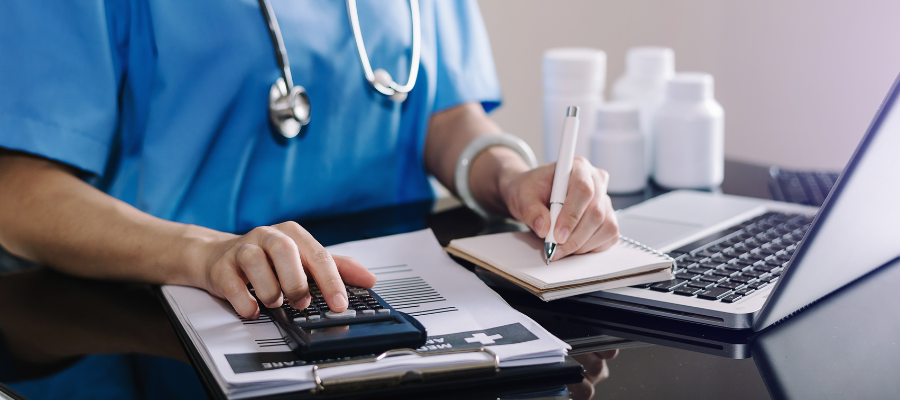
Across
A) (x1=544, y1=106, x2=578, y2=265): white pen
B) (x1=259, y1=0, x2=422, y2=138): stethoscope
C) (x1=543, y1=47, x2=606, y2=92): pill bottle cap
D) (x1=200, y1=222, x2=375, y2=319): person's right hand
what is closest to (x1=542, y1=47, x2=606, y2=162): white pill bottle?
(x1=543, y1=47, x2=606, y2=92): pill bottle cap

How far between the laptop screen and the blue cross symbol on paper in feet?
0.65

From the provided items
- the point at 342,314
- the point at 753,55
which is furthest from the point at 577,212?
the point at 753,55

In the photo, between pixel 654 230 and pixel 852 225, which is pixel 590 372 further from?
pixel 654 230

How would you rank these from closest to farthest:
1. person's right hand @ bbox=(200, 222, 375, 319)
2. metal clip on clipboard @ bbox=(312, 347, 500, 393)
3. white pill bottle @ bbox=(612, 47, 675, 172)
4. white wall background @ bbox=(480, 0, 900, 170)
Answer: metal clip on clipboard @ bbox=(312, 347, 500, 393), person's right hand @ bbox=(200, 222, 375, 319), white pill bottle @ bbox=(612, 47, 675, 172), white wall background @ bbox=(480, 0, 900, 170)

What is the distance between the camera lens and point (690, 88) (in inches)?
38.6

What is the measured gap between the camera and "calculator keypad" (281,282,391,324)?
0.49 m

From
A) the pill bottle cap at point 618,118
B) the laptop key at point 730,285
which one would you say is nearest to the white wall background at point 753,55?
the pill bottle cap at point 618,118

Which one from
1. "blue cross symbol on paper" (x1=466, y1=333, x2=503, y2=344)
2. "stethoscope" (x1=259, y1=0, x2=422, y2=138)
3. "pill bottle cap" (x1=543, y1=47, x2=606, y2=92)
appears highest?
"stethoscope" (x1=259, y1=0, x2=422, y2=138)

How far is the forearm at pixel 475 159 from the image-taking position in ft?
2.93

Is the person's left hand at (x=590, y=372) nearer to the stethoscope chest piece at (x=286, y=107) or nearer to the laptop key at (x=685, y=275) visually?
the laptop key at (x=685, y=275)

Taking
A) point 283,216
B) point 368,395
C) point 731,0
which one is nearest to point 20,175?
point 283,216

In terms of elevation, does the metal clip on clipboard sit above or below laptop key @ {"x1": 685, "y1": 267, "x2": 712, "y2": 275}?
above

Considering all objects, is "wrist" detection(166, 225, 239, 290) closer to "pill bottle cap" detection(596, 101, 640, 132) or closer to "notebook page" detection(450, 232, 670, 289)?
"notebook page" detection(450, 232, 670, 289)

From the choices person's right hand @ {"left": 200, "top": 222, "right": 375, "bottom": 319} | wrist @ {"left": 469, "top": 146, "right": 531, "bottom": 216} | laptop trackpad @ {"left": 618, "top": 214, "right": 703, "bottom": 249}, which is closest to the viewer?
person's right hand @ {"left": 200, "top": 222, "right": 375, "bottom": 319}
